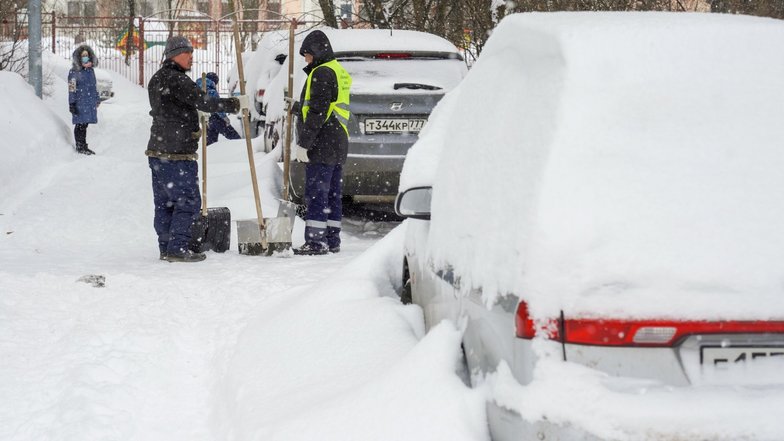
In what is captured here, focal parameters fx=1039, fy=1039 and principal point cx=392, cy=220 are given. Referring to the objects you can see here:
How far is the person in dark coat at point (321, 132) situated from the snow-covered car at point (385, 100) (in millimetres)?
668

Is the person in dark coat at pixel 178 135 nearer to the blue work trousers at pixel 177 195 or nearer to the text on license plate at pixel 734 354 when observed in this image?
the blue work trousers at pixel 177 195

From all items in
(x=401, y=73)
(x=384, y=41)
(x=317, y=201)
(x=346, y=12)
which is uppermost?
(x=346, y=12)

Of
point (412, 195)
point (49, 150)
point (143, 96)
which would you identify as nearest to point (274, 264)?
point (412, 195)

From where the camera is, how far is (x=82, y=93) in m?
16.4

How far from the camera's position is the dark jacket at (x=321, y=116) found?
8.37 m

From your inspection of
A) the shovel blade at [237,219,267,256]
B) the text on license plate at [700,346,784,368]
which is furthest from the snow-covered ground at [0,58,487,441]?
the text on license plate at [700,346,784,368]

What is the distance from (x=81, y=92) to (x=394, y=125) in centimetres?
870

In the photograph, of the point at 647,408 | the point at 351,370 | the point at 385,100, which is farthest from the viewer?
the point at 385,100

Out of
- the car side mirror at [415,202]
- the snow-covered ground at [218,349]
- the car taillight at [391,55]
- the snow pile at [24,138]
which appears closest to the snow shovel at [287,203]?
the snow-covered ground at [218,349]

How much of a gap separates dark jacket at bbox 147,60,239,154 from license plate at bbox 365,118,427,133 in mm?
Result: 1425

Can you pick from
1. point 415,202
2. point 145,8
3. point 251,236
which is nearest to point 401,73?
point 251,236

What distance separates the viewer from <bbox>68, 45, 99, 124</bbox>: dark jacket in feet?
53.6

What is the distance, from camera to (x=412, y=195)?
4086 millimetres

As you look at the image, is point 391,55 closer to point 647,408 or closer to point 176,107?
point 176,107
